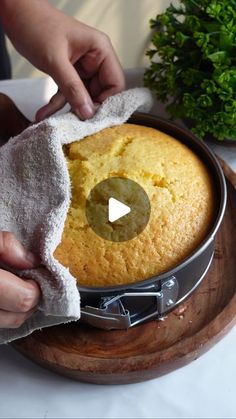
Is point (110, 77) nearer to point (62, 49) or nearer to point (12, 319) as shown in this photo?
point (62, 49)

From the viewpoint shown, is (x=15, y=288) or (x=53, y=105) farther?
(x=53, y=105)

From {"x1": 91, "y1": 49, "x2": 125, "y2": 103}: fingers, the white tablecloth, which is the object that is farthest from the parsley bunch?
the white tablecloth

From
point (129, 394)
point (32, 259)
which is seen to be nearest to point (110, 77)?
point (32, 259)

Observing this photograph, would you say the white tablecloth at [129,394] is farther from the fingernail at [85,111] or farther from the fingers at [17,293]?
the fingernail at [85,111]

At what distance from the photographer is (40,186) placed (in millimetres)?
735

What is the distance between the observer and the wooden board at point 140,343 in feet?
2.35

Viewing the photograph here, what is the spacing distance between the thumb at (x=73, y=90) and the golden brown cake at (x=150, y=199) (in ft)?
0.20

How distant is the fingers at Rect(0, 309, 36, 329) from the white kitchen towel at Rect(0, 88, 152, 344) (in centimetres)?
2

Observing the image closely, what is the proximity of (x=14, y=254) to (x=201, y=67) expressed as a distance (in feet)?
1.68

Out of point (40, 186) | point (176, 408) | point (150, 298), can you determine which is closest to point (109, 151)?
point (40, 186)

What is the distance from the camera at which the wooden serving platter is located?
2.35 feet

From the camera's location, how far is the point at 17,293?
0.63 meters

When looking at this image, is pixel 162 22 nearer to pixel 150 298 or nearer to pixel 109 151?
pixel 109 151

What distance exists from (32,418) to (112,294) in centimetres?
22
